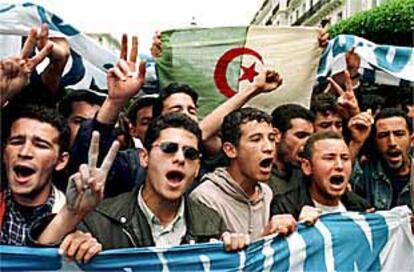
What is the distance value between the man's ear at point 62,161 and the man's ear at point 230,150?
2.66 ft

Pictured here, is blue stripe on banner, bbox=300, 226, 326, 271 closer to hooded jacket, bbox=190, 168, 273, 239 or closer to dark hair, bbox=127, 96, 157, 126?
hooded jacket, bbox=190, 168, 273, 239

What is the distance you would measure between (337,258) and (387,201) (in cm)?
128

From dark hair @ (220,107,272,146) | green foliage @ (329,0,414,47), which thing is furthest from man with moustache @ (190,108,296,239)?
green foliage @ (329,0,414,47)

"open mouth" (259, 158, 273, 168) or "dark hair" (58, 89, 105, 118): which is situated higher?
"dark hair" (58, 89, 105, 118)

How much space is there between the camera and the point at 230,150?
3.79m

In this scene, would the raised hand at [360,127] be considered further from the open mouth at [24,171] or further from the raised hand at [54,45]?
the open mouth at [24,171]

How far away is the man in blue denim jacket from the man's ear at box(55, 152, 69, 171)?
1792 mm

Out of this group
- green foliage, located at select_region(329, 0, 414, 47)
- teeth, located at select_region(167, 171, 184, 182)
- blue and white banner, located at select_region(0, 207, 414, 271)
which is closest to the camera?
blue and white banner, located at select_region(0, 207, 414, 271)

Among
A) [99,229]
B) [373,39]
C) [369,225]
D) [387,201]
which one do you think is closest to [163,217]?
[99,229]

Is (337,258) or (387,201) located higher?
(387,201)

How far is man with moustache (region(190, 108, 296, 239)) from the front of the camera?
351 centimetres

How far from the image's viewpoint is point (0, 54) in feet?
16.4

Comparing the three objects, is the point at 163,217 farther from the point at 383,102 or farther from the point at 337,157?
the point at 383,102

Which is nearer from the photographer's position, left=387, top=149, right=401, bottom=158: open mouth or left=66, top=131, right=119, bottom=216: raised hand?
left=66, top=131, right=119, bottom=216: raised hand
